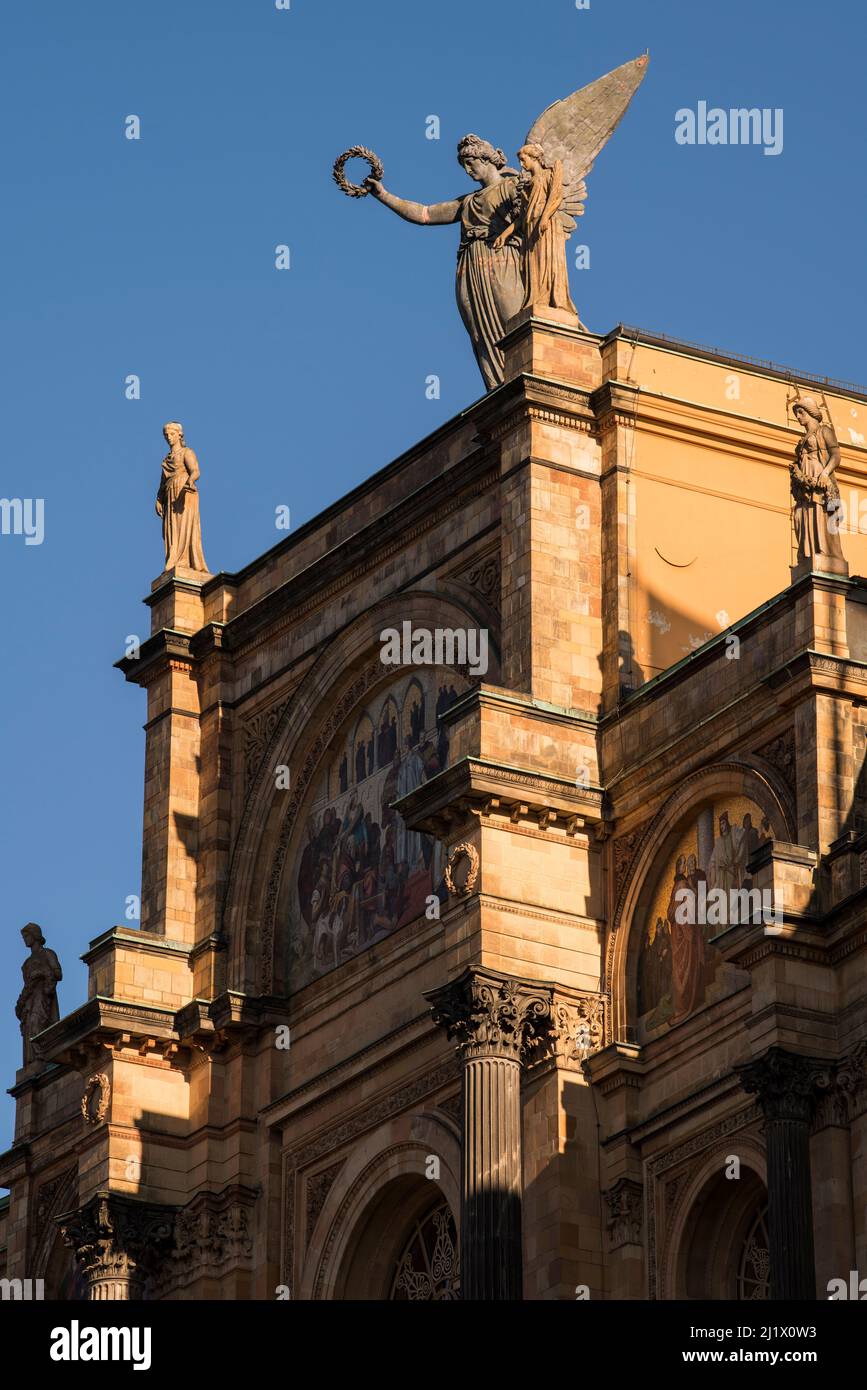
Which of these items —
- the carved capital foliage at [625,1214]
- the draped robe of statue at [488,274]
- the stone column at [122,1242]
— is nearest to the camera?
the carved capital foliage at [625,1214]

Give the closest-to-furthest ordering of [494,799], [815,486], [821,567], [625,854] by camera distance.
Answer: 1. [821,567]
2. [815,486]
3. [494,799]
4. [625,854]

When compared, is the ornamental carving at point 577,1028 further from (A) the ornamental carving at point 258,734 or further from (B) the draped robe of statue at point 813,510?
(A) the ornamental carving at point 258,734

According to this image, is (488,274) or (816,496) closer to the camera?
(816,496)

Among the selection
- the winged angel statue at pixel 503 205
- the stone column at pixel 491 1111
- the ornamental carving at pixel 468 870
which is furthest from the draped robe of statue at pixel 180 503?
the stone column at pixel 491 1111

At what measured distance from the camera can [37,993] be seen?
54.4 meters

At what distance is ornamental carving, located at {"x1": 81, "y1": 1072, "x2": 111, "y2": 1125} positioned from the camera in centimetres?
4894

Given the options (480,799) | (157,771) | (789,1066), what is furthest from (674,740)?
(157,771)

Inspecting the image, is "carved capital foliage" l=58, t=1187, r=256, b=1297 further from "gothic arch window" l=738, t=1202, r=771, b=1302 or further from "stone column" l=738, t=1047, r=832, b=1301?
"stone column" l=738, t=1047, r=832, b=1301

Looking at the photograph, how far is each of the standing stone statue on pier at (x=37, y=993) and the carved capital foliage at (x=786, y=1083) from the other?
61.0ft

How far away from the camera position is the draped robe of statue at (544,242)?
1815 inches

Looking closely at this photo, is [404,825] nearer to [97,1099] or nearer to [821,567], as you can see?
[97,1099]

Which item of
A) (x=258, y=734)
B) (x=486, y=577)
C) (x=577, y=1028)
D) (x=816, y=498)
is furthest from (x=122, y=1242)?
(x=816, y=498)

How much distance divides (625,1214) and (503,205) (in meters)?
14.5

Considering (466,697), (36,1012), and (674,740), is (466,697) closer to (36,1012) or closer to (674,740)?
(674,740)
